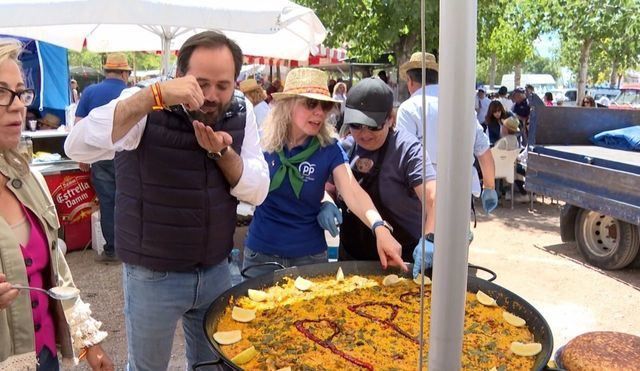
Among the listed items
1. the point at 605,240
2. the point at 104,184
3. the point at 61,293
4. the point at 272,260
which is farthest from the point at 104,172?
the point at 605,240

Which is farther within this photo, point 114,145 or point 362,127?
point 362,127

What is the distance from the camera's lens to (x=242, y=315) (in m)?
2.07

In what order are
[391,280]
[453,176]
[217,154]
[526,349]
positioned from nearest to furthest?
[453,176] → [526,349] → [217,154] → [391,280]

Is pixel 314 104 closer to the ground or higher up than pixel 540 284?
higher up

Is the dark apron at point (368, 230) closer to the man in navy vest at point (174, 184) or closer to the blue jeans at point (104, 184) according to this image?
the man in navy vest at point (174, 184)

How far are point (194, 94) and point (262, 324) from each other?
3.02ft

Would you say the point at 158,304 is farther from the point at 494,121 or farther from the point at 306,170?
the point at 494,121

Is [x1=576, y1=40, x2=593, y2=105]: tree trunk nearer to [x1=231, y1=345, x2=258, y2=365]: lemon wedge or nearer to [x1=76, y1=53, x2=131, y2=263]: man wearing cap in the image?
[x1=76, y1=53, x2=131, y2=263]: man wearing cap

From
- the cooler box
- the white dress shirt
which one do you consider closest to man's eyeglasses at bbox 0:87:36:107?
the white dress shirt

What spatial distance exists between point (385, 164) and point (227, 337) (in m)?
1.23

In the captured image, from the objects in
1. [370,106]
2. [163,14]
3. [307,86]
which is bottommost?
[370,106]

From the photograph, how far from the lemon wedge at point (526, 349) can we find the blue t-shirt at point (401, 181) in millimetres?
914

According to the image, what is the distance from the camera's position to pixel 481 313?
2.19m

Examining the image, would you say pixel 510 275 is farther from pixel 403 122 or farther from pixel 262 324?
pixel 262 324
